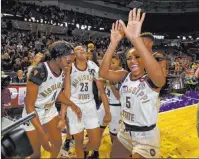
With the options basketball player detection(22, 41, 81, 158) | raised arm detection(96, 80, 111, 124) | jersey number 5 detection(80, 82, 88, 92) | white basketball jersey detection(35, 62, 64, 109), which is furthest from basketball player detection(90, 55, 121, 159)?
white basketball jersey detection(35, 62, 64, 109)

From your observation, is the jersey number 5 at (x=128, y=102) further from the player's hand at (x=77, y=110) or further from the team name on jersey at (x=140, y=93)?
the player's hand at (x=77, y=110)

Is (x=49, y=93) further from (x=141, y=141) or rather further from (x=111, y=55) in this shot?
(x=141, y=141)

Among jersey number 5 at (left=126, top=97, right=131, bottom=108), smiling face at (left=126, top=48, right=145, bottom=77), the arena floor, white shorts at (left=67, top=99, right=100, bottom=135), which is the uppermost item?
smiling face at (left=126, top=48, right=145, bottom=77)

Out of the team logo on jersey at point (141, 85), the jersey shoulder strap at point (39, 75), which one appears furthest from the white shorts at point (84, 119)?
the team logo on jersey at point (141, 85)

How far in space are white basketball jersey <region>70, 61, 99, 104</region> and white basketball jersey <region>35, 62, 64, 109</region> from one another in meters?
0.35

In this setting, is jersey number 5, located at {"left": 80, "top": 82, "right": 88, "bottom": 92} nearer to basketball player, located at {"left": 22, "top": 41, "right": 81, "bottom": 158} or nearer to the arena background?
basketball player, located at {"left": 22, "top": 41, "right": 81, "bottom": 158}

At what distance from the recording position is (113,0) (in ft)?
63.1

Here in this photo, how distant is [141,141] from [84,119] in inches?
43.6

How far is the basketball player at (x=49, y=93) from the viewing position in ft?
6.46

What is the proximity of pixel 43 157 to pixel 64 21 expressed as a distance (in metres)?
14.7

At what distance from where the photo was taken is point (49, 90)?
88.9 inches

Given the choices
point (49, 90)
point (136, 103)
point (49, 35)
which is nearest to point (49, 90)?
point (49, 90)

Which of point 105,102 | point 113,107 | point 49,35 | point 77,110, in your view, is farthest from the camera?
point 49,35

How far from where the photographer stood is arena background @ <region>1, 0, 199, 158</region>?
2.91m
